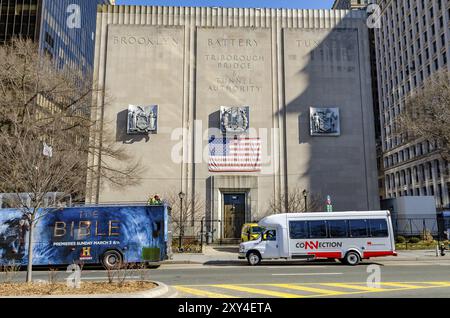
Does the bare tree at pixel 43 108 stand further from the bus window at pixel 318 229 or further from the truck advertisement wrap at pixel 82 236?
the bus window at pixel 318 229

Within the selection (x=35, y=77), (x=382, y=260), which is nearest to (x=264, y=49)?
A: (x=35, y=77)

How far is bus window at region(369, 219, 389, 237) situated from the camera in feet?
69.3

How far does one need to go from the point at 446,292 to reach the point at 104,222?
1586 centimetres

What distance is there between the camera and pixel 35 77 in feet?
90.2

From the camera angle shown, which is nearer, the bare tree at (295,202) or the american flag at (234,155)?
the bare tree at (295,202)

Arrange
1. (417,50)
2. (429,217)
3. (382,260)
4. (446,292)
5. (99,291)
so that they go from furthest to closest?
1. (417,50)
2. (429,217)
3. (382,260)
4. (446,292)
5. (99,291)

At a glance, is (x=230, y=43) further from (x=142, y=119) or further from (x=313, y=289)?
(x=313, y=289)

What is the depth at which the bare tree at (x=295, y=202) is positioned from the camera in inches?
1362

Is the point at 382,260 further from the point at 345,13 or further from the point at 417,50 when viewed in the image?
the point at 417,50

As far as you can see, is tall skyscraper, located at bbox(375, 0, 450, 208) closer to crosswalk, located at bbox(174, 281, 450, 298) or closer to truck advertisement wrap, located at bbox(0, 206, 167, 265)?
truck advertisement wrap, located at bbox(0, 206, 167, 265)

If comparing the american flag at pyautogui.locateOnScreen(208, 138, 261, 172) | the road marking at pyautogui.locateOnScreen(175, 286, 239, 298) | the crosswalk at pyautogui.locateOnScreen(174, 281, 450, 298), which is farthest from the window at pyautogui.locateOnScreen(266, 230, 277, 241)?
the american flag at pyautogui.locateOnScreen(208, 138, 261, 172)

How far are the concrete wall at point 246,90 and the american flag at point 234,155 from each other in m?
0.77

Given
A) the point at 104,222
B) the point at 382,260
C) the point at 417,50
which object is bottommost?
the point at 382,260

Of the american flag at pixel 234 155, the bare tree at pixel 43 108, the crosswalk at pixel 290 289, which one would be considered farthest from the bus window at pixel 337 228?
the american flag at pixel 234 155
